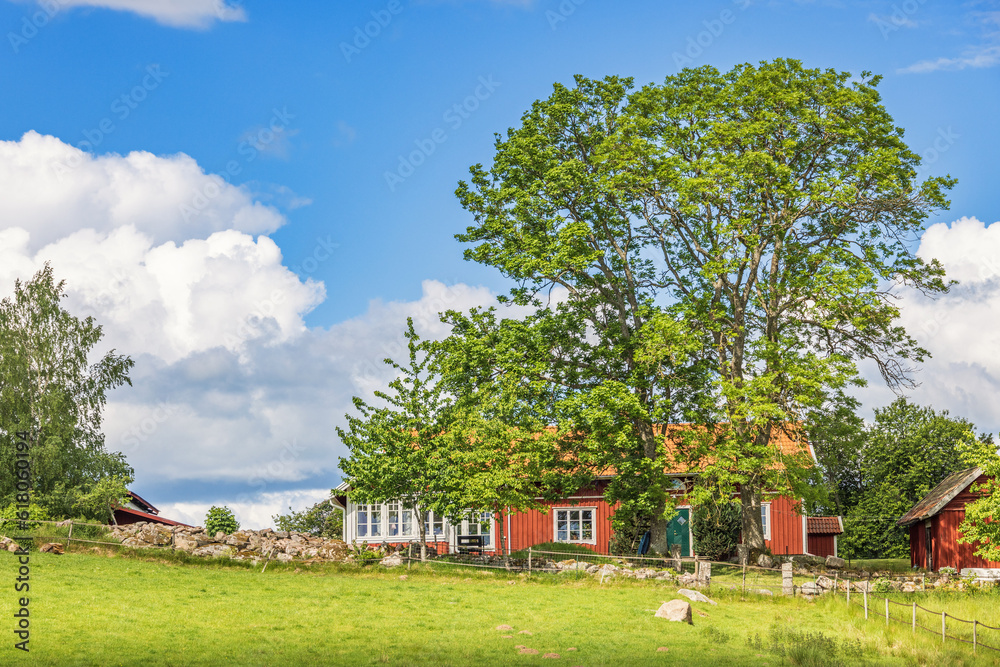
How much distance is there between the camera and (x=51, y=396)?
1759 inches

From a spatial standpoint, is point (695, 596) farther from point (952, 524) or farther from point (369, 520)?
point (369, 520)

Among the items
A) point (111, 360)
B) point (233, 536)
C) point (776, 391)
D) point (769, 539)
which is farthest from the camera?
point (111, 360)

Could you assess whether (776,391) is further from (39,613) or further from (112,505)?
(112,505)

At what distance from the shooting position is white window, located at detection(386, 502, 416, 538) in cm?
4372

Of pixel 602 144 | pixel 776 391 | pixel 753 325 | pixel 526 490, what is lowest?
pixel 526 490

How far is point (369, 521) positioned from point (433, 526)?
11.5ft

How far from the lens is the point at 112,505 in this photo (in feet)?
145

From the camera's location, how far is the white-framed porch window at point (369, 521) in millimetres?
44500

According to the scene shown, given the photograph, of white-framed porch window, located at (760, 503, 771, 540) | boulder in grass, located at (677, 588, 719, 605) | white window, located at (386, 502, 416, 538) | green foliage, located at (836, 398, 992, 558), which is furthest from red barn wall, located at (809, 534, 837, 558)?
boulder in grass, located at (677, 588, 719, 605)

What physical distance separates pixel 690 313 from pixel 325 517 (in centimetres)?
3405

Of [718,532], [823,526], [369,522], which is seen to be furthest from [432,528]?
[823,526]

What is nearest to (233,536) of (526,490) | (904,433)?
(526,490)

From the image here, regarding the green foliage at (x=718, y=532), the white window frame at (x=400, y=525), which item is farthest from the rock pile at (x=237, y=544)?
the green foliage at (x=718, y=532)

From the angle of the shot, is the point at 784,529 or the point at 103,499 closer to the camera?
the point at 784,529
